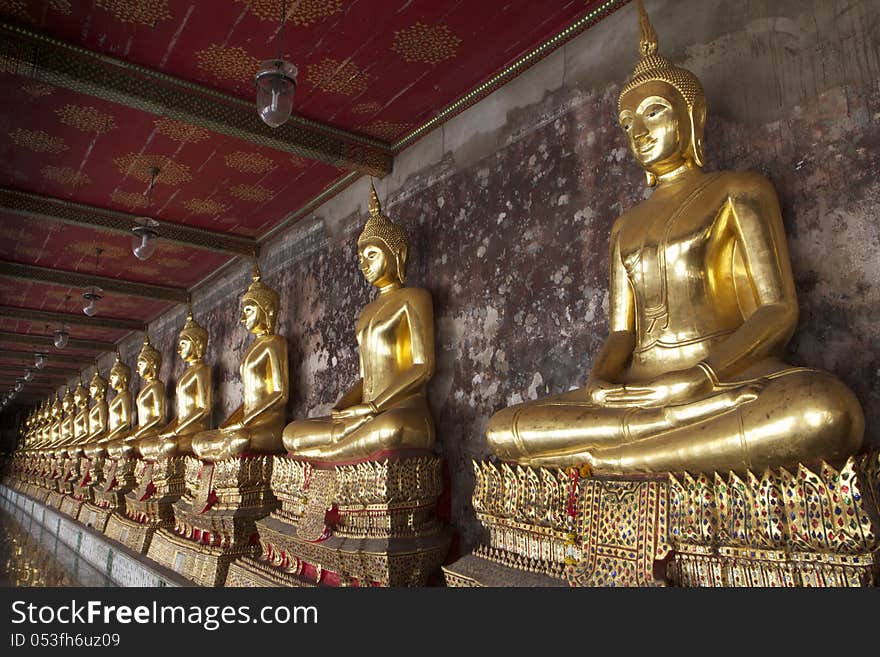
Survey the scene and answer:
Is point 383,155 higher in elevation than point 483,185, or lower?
higher

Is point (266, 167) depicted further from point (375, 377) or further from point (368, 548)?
point (368, 548)

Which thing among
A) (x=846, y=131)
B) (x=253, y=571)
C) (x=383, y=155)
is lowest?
(x=253, y=571)

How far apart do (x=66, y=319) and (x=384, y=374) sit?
7.71m

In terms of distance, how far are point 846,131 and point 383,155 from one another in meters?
2.90

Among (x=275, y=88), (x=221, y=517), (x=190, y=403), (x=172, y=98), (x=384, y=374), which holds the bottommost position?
(x=221, y=517)

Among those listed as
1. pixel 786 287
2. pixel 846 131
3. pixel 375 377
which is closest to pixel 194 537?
pixel 375 377

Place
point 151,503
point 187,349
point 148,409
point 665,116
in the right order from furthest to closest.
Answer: point 148,409 → point 187,349 → point 151,503 → point 665,116

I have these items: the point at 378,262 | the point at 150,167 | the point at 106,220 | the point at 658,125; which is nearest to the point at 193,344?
the point at 106,220

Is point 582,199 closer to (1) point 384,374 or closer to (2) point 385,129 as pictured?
(1) point 384,374

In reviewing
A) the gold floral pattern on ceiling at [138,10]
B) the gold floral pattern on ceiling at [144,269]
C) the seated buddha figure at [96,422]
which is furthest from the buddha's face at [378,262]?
the seated buddha figure at [96,422]

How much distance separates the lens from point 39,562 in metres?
6.77

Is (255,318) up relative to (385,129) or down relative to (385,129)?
down

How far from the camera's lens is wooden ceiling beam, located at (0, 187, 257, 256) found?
16.2ft

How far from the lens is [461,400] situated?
3453mm
